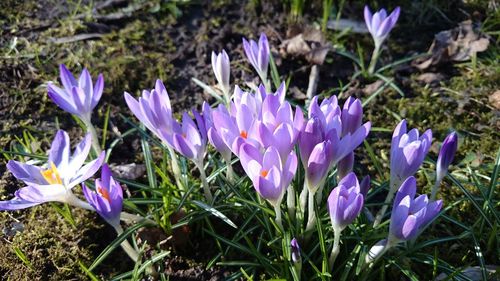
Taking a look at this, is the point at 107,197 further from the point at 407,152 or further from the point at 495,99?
the point at 495,99

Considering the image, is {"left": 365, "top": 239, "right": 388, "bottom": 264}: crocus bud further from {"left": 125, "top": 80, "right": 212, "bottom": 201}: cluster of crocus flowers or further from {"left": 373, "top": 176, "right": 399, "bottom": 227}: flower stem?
{"left": 125, "top": 80, "right": 212, "bottom": 201}: cluster of crocus flowers

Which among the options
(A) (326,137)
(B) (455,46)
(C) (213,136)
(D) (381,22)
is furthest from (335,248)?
(B) (455,46)

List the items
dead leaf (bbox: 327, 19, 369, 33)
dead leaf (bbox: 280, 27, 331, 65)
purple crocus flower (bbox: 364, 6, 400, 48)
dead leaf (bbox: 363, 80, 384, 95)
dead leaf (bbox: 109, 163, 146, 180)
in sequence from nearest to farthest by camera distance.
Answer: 1. dead leaf (bbox: 109, 163, 146, 180)
2. purple crocus flower (bbox: 364, 6, 400, 48)
3. dead leaf (bbox: 363, 80, 384, 95)
4. dead leaf (bbox: 280, 27, 331, 65)
5. dead leaf (bbox: 327, 19, 369, 33)

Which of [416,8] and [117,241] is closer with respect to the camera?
[117,241]

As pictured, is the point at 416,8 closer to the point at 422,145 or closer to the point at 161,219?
the point at 422,145

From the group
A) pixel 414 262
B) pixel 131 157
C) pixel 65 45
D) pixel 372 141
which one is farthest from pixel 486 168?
pixel 65 45

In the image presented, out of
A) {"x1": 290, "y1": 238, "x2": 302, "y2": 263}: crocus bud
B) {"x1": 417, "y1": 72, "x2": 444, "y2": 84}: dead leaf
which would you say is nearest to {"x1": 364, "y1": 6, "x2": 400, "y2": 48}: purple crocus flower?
{"x1": 417, "y1": 72, "x2": 444, "y2": 84}: dead leaf
